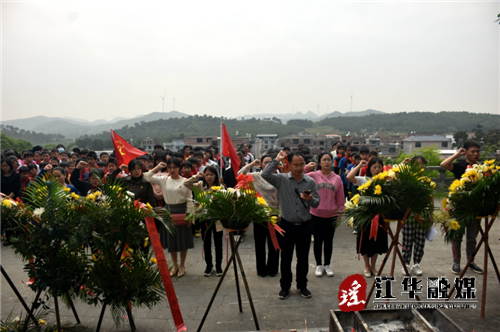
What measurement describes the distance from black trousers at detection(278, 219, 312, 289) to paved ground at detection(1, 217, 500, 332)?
0.76 ft

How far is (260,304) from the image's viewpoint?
4.26 m

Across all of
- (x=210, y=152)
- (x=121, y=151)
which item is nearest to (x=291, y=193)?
(x=121, y=151)

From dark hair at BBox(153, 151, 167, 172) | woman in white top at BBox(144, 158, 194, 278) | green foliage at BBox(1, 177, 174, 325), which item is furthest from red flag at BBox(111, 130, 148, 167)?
green foliage at BBox(1, 177, 174, 325)

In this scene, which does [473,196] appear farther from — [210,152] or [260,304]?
[210,152]

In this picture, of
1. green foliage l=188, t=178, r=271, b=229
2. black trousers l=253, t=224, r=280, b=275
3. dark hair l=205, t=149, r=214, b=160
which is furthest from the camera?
dark hair l=205, t=149, r=214, b=160

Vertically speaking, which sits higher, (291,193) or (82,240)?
(291,193)

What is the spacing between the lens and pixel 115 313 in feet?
11.1

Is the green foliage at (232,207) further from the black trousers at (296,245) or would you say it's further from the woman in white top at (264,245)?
the woman in white top at (264,245)

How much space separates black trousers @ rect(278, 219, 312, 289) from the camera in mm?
4302

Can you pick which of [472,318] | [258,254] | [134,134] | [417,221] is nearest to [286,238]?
[258,254]

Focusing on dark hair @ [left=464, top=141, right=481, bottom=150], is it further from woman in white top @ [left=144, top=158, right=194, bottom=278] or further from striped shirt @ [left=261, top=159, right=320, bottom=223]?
woman in white top @ [left=144, top=158, right=194, bottom=278]

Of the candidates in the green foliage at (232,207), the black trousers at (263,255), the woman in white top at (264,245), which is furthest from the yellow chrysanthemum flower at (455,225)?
the black trousers at (263,255)

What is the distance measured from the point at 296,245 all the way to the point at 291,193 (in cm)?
67

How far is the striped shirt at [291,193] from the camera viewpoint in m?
4.24
